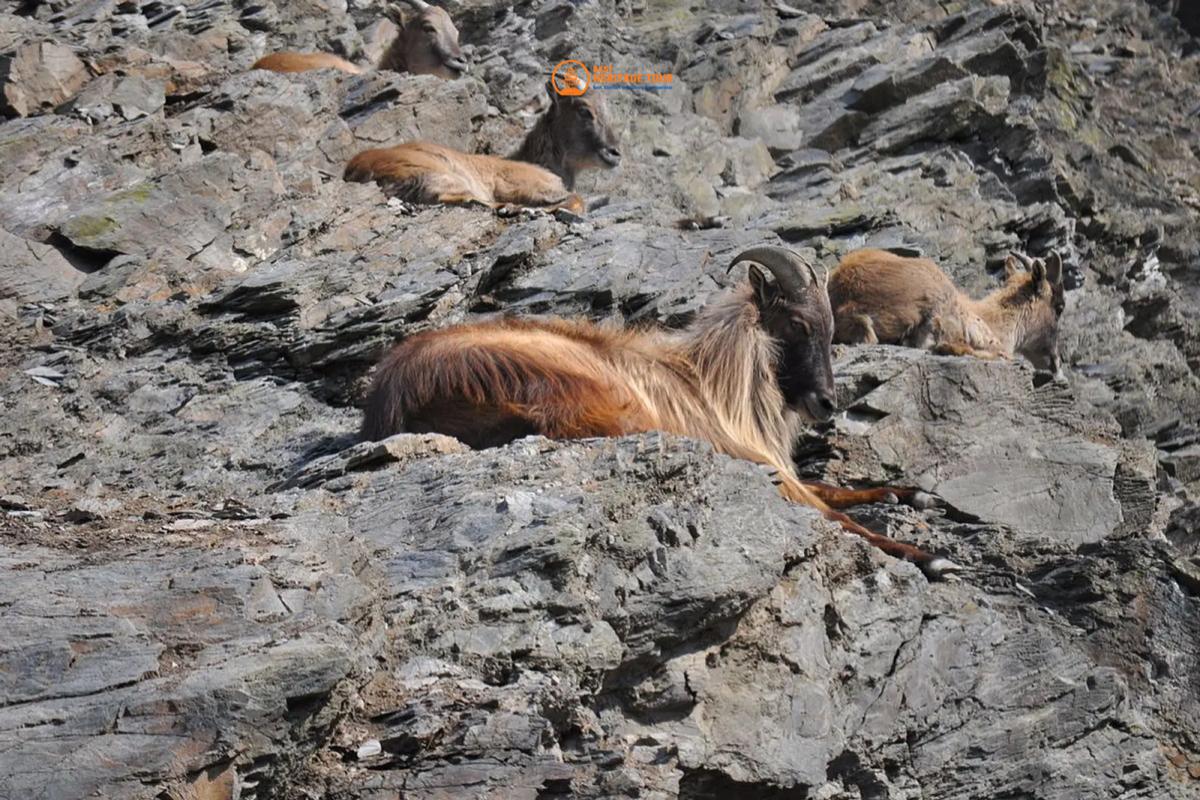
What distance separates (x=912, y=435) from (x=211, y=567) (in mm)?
5608

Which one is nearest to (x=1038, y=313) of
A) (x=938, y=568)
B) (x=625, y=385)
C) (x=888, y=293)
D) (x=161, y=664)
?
(x=888, y=293)

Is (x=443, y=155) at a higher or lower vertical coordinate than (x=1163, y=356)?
higher

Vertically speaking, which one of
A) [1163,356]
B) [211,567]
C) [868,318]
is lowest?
[1163,356]

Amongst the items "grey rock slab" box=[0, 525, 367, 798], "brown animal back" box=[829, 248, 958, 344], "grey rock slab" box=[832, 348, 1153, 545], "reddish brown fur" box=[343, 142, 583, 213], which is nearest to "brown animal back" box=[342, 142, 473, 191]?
"reddish brown fur" box=[343, 142, 583, 213]

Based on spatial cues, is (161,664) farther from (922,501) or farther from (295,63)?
(295,63)

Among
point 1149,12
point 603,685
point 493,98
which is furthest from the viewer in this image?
point 1149,12

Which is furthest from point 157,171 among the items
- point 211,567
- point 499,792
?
point 499,792

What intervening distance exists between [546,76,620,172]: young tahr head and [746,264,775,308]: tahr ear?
7.16m

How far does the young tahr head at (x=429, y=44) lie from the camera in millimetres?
18312

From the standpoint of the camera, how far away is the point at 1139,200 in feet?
59.4

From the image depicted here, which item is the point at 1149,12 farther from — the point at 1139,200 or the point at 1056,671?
the point at 1056,671

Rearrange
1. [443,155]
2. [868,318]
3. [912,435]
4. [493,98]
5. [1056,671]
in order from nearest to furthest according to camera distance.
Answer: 1. [1056,671]
2. [912,435]
3. [868,318]
4. [443,155]
5. [493,98]

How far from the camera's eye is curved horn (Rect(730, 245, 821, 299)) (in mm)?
9055

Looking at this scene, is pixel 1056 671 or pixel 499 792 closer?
pixel 499 792
